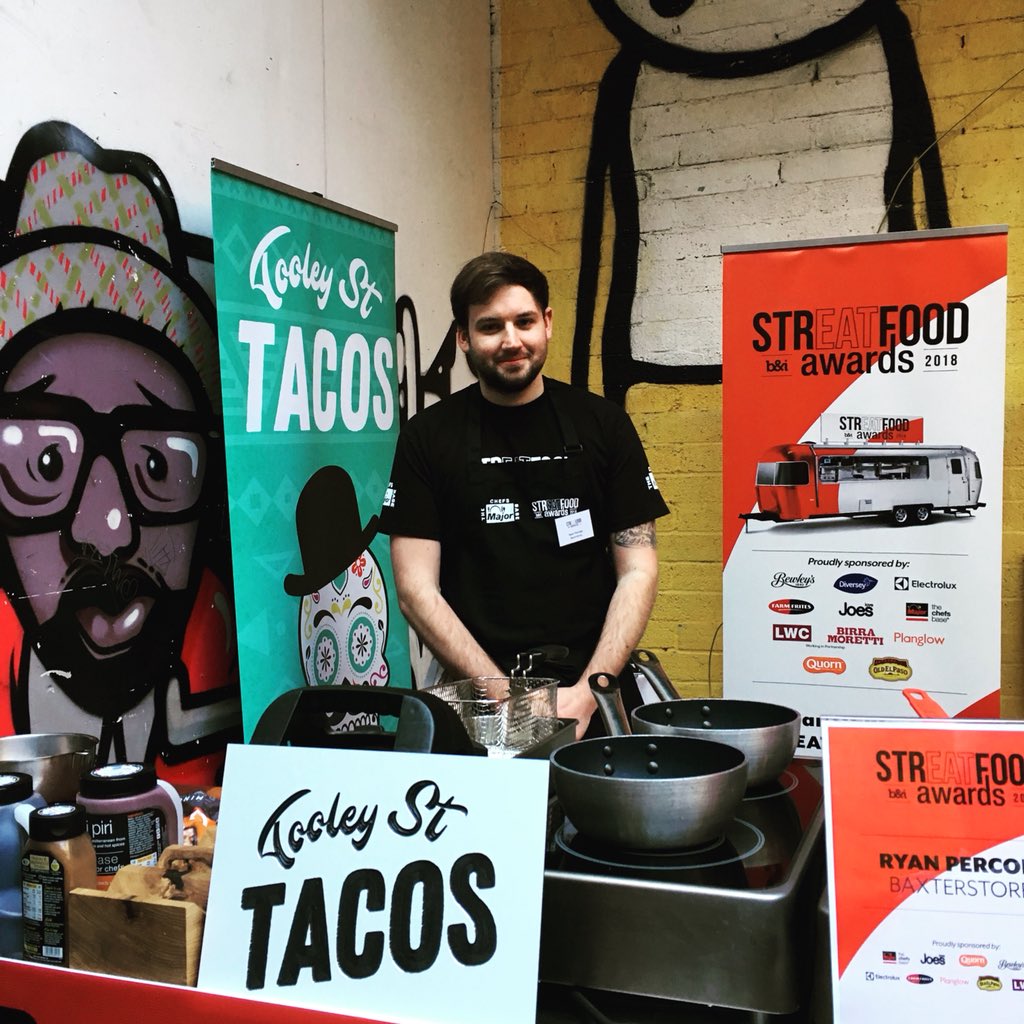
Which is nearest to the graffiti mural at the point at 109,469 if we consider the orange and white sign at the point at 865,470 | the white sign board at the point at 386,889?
the white sign board at the point at 386,889

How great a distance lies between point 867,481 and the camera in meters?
2.76

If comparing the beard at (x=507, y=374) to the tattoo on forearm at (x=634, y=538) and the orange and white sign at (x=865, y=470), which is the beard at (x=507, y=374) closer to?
the tattoo on forearm at (x=634, y=538)

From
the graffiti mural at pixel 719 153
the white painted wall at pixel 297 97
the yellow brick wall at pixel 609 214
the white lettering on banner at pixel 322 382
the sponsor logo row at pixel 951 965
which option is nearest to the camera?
the sponsor logo row at pixel 951 965

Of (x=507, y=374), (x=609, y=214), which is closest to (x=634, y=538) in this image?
(x=507, y=374)

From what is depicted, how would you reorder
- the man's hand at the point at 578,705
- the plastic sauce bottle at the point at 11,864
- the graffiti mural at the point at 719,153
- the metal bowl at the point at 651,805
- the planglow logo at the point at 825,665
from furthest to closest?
1. the graffiti mural at the point at 719,153
2. the planglow logo at the point at 825,665
3. the man's hand at the point at 578,705
4. the plastic sauce bottle at the point at 11,864
5. the metal bowl at the point at 651,805

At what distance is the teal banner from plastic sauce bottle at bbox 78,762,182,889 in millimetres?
1076

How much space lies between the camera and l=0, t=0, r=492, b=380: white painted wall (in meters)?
1.95

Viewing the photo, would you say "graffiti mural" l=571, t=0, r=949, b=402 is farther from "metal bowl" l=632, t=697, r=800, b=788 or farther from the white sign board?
the white sign board

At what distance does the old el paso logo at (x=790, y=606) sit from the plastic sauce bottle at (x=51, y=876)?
2.22 m

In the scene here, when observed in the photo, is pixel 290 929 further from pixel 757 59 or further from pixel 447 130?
pixel 757 59

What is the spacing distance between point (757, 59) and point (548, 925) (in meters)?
3.33

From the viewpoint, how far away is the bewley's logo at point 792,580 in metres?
2.83

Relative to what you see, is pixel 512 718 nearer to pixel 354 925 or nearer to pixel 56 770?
pixel 354 925

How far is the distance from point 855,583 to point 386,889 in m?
2.20
